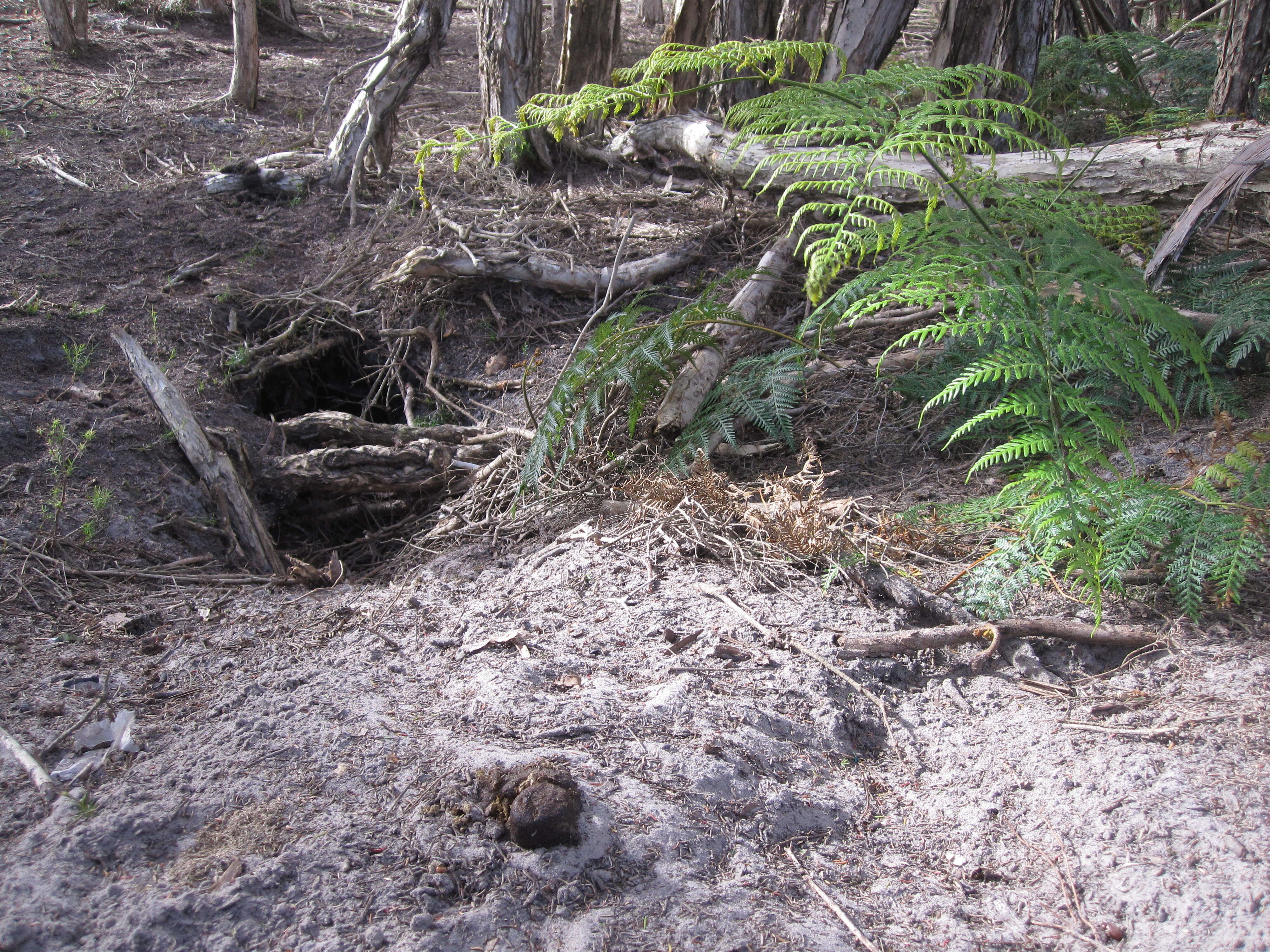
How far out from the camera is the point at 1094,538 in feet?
6.73

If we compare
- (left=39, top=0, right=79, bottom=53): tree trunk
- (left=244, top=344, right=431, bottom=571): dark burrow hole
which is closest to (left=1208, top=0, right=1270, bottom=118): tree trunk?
(left=244, top=344, right=431, bottom=571): dark burrow hole

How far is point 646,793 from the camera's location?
1.79 meters

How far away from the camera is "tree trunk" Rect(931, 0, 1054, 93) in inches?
197

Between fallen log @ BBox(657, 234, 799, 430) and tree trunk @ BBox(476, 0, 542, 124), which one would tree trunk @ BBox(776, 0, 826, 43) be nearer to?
tree trunk @ BBox(476, 0, 542, 124)

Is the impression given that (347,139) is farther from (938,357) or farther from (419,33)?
(938,357)

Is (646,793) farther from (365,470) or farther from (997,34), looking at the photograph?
(997,34)

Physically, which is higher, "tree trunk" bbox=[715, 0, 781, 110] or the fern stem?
"tree trunk" bbox=[715, 0, 781, 110]

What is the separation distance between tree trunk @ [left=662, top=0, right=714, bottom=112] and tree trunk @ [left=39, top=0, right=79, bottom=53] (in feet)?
19.6

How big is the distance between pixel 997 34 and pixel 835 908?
17.6 ft

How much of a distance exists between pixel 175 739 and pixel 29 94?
7.43 m

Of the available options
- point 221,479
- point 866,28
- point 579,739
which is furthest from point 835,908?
point 866,28

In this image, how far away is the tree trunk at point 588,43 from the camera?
18.7 ft

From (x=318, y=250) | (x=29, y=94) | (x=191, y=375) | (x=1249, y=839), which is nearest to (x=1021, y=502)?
(x=1249, y=839)

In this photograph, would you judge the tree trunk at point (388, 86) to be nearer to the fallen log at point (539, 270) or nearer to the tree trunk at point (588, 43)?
the tree trunk at point (588, 43)
